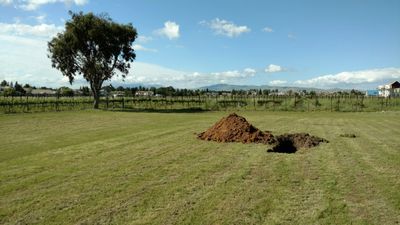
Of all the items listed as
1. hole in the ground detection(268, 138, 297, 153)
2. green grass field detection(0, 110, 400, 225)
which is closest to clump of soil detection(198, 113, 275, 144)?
hole in the ground detection(268, 138, 297, 153)

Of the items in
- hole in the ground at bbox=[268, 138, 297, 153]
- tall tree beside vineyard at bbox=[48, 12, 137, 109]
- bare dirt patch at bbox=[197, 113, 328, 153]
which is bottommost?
hole in the ground at bbox=[268, 138, 297, 153]

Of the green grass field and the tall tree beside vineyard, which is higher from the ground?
the tall tree beside vineyard

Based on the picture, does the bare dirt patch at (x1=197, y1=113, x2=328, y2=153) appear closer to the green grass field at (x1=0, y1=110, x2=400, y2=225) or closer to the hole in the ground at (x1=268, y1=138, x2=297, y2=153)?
the hole in the ground at (x1=268, y1=138, x2=297, y2=153)

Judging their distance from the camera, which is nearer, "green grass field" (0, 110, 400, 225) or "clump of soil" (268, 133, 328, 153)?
"green grass field" (0, 110, 400, 225)

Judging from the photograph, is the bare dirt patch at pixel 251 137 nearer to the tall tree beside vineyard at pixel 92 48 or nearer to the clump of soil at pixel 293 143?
the clump of soil at pixel 293 143

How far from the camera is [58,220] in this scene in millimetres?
6055

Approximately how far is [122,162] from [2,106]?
3032cm

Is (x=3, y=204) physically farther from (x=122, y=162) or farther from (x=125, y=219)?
(x=122, y=162)

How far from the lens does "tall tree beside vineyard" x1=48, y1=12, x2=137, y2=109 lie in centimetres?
4322

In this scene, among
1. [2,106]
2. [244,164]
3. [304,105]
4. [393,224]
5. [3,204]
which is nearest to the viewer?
[393,224]

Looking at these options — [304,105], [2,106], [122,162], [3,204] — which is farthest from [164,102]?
[3,204]

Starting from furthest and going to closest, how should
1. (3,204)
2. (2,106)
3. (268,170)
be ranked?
(2,106) → (268,170) → (3,204)

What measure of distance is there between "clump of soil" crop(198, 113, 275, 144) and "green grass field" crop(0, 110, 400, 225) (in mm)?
980

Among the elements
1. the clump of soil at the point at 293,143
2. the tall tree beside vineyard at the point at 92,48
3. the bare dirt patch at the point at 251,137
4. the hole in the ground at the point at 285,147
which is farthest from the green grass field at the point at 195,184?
the tall tree beside vineyard at the point at 92,48
